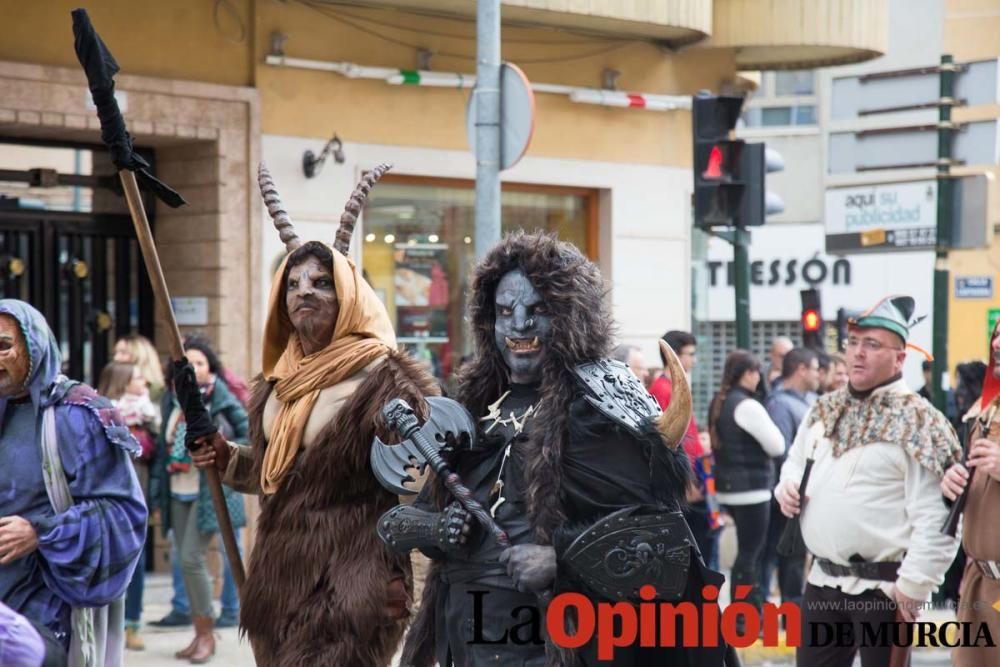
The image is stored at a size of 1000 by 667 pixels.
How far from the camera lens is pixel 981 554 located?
605cm

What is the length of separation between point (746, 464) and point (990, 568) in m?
4.27

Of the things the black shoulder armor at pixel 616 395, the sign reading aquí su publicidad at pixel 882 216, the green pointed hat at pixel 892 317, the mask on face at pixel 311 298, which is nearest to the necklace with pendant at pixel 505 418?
the black shoulder armor at pixel 616 395

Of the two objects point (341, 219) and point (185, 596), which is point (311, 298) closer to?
point (341, 219)

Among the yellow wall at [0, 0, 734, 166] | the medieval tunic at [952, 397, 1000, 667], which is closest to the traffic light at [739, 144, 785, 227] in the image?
the yellow wall at [0, 0, 734, 166]

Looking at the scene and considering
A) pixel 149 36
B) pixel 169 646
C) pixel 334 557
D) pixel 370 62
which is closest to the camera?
pixel 334 557

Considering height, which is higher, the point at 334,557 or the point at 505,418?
the point at 505,418

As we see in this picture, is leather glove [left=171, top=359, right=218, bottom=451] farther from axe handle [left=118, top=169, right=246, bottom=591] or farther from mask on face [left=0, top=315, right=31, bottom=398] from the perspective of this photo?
mask on face [left=0, top=315, right=31, bottom=398]

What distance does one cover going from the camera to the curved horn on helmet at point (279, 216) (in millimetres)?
5949

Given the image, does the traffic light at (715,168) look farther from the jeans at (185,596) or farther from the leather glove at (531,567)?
the leather glove at (531,567)

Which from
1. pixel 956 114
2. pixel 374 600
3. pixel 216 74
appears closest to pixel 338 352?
pixel 374 600

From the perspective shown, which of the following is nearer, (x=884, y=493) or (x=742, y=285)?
(x=884, y=493)

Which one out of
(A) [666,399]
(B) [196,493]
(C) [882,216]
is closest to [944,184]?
(C) [882,216]

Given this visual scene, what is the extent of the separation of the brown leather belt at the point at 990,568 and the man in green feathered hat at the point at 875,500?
0.51 ft

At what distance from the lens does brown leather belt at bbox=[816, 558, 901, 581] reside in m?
6.42
